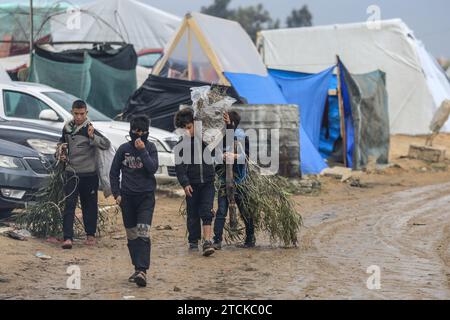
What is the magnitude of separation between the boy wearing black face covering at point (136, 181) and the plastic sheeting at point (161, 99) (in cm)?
778

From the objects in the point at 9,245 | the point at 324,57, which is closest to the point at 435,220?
the point at 9,245

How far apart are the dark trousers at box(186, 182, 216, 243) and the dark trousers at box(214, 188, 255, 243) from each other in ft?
0.70

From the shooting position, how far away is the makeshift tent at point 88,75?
17328 mm

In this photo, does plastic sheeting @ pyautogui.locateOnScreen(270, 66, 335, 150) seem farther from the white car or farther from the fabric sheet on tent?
the white car

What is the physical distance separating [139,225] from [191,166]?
1.57m

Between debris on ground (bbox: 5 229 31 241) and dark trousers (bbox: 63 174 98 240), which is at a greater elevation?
dark trousers (bbox: 63 174 98 240)

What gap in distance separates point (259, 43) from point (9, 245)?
21744mm

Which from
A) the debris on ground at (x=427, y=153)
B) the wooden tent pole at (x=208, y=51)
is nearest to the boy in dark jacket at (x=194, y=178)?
the wooden tent pole at (x=208, y=51)

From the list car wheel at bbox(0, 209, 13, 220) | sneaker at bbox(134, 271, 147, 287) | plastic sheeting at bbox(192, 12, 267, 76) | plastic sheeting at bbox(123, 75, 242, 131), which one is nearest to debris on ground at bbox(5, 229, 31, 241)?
car wheel at bbox(0, 209, 13, 220)

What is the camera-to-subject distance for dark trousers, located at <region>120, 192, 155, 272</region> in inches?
284

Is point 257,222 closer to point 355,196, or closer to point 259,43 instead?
point 355,196

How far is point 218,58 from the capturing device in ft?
54.2

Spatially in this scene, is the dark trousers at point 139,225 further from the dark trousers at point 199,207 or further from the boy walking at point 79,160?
the boy walking at point 79,160

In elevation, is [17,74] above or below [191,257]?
above
